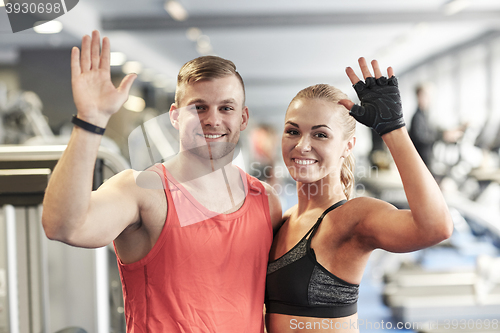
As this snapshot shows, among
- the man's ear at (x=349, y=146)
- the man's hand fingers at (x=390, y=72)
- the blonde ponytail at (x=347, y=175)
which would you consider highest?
the man's hand fingers at (x=390, y=72)

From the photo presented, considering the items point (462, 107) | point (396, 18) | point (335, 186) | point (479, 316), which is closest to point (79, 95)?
point (335, 186)

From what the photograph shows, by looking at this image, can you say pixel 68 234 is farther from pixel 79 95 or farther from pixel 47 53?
pixel 47 53

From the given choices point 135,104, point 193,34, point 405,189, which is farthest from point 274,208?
point 135,104

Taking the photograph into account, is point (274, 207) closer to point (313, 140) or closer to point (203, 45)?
point (313, 140)

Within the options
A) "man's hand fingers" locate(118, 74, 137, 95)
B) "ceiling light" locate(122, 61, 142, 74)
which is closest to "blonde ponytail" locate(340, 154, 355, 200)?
"man's hand fingers" locate(118, 74, 137, 95)

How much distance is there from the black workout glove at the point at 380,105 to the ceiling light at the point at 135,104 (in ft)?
25.1

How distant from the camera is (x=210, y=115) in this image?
1062 millimetres

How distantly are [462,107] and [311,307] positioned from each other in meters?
9.03

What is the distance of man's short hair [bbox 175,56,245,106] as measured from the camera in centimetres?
108

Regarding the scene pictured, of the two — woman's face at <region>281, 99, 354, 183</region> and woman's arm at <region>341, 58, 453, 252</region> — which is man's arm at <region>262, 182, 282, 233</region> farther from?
woman's arm at <region>341, 58, 453, 252</region>

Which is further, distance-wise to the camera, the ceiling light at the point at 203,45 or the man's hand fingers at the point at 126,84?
the ceiling light at the point at 203,45

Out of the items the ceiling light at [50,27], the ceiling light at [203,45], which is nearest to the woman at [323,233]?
the ceiling light at [50,27]

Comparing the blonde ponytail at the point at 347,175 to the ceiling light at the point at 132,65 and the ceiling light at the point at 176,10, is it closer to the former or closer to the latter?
the ceiling light at the point at 176,10

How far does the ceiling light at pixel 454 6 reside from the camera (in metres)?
6.01
